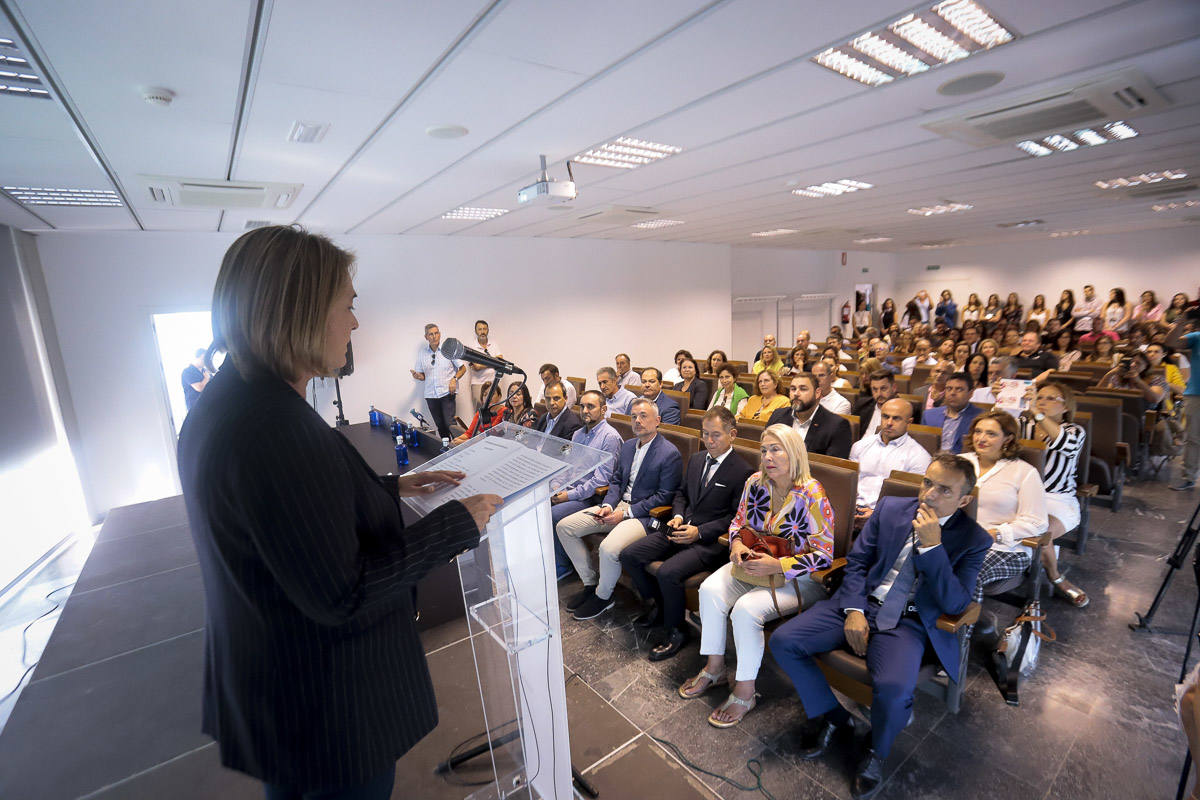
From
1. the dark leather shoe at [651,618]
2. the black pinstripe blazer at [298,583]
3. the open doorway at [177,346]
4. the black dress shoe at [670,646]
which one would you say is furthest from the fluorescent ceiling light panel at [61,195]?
the black dress shoe at [670,646]

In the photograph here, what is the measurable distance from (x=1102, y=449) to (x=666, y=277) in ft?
22.7

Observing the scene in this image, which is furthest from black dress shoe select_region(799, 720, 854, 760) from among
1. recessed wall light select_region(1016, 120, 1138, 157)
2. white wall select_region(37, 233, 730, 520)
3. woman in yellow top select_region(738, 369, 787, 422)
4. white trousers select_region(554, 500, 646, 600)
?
white wall select_region(37, 233, 730, 520)

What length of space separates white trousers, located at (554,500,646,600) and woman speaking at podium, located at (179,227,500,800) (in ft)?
7.16

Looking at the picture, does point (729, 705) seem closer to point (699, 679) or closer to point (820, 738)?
point (699, 679)

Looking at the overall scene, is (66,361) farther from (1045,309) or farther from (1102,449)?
(1045,309)

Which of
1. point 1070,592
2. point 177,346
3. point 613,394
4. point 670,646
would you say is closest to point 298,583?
point 670,646

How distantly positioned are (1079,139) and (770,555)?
13.4 ft

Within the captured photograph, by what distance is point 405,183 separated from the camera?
409cm

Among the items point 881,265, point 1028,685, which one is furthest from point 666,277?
point 881,265

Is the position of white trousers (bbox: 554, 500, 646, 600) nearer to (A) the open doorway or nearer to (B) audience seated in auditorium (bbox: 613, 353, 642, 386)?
(B) audience seated in auditorium (bbox: 613, 353, 642, 386)

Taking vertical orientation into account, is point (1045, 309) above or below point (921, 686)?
above

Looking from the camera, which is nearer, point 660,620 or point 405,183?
point 660,620

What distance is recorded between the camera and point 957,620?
6.75ft

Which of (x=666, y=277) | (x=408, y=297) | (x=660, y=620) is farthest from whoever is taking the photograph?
(x=666, y=277)
